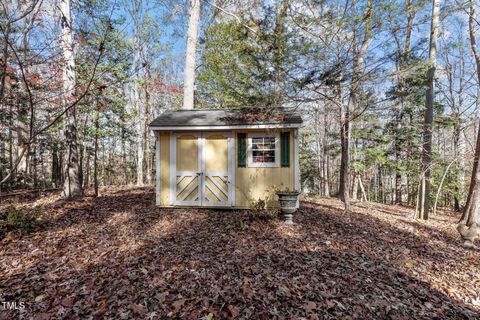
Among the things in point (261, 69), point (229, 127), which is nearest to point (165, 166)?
point (229, 127)

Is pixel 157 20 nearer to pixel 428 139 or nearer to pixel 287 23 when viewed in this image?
pixel 287 23

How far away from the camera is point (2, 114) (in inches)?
352

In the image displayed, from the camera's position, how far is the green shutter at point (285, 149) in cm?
627

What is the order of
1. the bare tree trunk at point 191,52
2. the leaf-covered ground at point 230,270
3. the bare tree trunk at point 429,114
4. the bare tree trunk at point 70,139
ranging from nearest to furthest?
the leaf-covered ground at point 230,270
the bare tree trunk at point 70,139
the bare tree trunk at point 429,114
the bare tree trunk at point 191,52

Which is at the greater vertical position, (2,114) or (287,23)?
(287,23)

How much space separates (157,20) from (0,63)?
37.6 ft

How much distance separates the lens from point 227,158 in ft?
21.4

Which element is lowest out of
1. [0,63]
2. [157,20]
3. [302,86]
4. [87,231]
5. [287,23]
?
[87,231]

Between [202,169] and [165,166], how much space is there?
1093 mm

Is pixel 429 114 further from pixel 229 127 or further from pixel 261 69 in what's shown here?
pixel 229 127

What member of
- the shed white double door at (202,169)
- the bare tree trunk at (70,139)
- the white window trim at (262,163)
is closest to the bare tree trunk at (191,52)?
the shed white double door at (202,169)

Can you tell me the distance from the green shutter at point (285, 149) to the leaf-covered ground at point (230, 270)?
1.59 m

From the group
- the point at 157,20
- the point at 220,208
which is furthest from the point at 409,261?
the point at 157,20

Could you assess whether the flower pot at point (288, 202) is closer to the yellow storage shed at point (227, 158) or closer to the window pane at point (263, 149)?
the yellow storage shed at point (227, 158)
